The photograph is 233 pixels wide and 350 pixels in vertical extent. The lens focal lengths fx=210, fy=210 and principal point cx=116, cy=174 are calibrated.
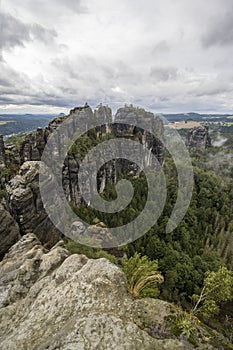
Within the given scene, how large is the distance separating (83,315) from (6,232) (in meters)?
19.2

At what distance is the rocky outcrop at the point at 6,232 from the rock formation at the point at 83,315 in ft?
40.0

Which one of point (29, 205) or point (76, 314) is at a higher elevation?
point (76, 314)

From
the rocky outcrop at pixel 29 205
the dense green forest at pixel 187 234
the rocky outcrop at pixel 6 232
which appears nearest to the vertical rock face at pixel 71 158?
the rocky outcrop at pixel 29 205

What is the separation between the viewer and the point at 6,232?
23516 mm

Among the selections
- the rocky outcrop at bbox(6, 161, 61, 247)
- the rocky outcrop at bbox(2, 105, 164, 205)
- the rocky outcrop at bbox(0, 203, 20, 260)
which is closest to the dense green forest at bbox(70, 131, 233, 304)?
the rocky outcrop at bbox(2, 105, 164, 205)

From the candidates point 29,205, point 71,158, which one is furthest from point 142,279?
point 71,158

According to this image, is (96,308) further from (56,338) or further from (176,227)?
(176,227)

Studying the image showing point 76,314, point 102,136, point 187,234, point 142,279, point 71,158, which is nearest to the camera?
point 76,314

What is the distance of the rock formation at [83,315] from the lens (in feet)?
22.7

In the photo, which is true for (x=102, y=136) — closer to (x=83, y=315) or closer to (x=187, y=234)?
(x=187, y=234)

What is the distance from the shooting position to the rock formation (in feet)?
22.7

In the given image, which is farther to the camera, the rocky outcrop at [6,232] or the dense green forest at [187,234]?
the dense green forest at [187,234]

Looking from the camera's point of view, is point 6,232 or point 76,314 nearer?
point 76,314

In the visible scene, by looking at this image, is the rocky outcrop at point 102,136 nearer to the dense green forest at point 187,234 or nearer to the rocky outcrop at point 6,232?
the dense green forest at point 187,234
